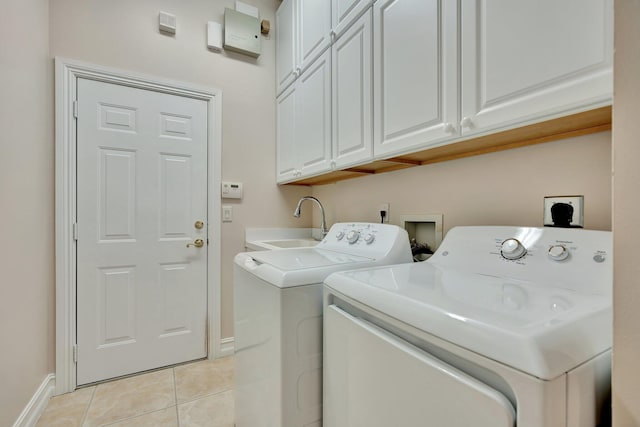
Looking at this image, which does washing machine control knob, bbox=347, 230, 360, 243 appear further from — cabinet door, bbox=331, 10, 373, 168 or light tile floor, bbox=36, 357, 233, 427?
light tile floor, bbox=36, 357, 233, 427

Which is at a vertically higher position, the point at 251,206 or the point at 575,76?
the point at 575,76

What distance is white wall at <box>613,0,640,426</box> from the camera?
32cm

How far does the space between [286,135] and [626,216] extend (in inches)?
81.6

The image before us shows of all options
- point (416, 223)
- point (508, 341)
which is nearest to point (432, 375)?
point (508, 341)

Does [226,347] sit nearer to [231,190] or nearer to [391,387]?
[231,190]

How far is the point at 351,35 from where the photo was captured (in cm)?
146

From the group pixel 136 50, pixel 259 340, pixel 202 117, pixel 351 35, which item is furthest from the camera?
pixel 202 117

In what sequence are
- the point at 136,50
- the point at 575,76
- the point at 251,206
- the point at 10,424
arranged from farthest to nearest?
1. the point at 251,206
2. the point at 136,50
3. the point at 10,424
4. the point at 575,76

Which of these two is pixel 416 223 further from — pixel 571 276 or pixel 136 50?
pixel 136 50

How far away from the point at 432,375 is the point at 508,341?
0.17 meters

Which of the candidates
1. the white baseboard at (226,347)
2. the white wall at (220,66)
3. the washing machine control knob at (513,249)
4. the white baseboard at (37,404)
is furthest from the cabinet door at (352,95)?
the white baseboard at (37,404)

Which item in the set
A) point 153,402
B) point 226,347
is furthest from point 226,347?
point 153,402

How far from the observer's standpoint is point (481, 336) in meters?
0.46

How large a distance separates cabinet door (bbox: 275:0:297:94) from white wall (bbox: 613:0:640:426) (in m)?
1.94
